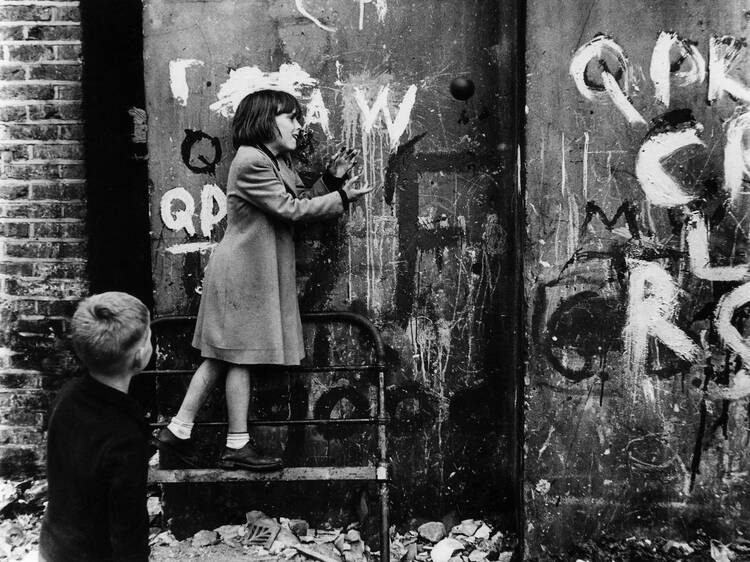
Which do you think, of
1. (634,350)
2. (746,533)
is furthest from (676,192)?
(746,533)

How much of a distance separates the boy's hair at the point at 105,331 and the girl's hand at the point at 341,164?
1401 millimetres

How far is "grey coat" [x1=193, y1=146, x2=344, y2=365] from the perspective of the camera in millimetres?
2961

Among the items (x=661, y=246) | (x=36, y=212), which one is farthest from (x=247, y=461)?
(x=661, y=246)

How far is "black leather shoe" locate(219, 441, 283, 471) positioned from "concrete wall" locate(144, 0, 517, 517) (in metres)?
0.44

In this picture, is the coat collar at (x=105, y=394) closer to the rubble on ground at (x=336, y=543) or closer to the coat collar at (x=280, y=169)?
the coat collar at (x=280, y=169)

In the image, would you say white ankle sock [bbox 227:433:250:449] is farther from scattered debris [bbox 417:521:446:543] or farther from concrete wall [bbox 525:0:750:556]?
concrete wall [bbox 525:0:750:556]

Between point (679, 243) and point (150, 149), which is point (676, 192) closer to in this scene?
point (679, 243)

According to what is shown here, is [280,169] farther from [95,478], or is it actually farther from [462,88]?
[95,478]

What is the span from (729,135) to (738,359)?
100 centimetres

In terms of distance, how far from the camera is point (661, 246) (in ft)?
9.94

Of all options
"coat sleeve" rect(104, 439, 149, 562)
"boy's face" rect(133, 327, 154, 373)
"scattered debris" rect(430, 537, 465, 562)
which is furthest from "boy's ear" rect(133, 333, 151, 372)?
"scattered debris" rect(430, 537, 465, 562)

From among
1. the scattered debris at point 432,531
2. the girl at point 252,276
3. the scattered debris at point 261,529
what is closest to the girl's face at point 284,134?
the girl at point 252,276

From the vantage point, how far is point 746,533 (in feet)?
Result: 10.1

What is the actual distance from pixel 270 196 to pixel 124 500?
4.76ft
